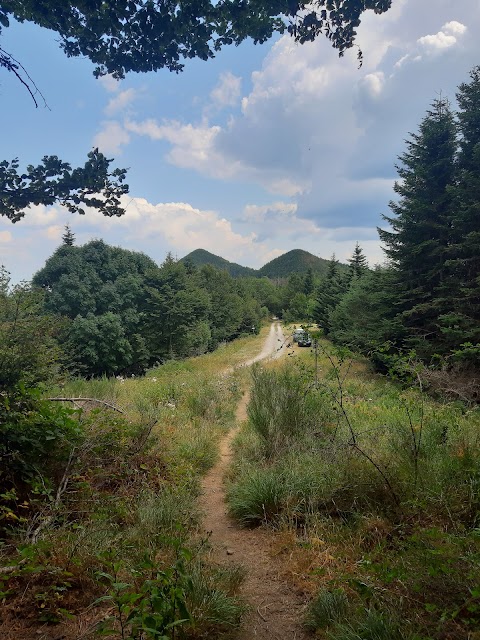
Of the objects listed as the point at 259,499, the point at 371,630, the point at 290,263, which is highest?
the point at 290,263

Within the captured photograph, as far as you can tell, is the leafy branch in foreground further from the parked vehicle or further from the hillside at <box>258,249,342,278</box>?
the hillside at <box>258,249,342,278</box>

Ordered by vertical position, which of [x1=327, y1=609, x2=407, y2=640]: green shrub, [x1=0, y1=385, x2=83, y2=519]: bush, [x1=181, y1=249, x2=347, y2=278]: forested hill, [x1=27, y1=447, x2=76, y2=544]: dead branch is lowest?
[x1=327, y1=609, x2=407, y2=640]: green shrub

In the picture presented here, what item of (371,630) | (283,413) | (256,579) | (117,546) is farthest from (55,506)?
(283,413)

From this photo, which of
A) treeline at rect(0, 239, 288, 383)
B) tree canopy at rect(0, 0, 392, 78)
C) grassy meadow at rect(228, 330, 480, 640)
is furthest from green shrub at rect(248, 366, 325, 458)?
treeline at rect(0, 239, 288, 383)

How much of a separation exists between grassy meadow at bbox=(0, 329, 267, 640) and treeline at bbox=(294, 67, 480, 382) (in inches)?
349

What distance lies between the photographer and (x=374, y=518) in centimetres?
325

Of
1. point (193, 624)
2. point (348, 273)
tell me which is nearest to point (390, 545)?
point (193, 624)

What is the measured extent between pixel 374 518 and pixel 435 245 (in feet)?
44.8

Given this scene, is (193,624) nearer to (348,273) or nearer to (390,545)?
(390,545)

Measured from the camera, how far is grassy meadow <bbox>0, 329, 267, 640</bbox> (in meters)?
1.95

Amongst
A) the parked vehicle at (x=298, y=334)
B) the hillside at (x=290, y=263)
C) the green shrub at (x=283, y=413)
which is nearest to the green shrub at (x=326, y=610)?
the green shrub at (x=283, y=413)

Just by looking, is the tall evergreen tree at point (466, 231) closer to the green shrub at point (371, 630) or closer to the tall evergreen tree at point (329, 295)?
the green shrub at point (371, 630)

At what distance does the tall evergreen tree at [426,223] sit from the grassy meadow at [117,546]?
11468 mm

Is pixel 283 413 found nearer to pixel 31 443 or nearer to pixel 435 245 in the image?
pixel 31 443
